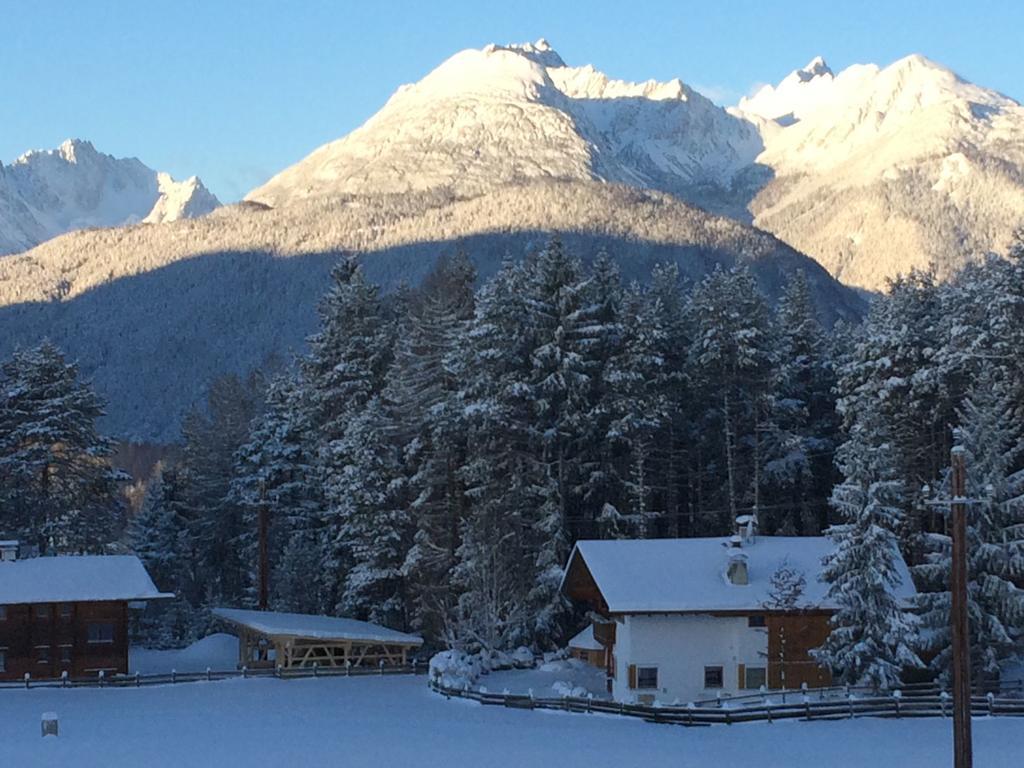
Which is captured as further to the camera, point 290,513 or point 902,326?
point 290,513

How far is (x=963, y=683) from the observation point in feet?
94.9

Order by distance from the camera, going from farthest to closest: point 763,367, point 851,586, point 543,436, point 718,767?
point 763,367 < point 543,436 < point 851,586 < point 718,767

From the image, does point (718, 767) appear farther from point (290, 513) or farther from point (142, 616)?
point (142, 616)

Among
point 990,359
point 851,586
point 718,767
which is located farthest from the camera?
point 990,359

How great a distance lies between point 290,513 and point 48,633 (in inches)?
715

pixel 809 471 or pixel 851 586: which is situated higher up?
pixel 809 471

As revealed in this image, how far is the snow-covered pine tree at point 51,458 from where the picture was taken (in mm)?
66500

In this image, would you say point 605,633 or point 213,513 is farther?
point 213,513

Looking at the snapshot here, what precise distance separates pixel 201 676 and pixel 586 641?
1564cm

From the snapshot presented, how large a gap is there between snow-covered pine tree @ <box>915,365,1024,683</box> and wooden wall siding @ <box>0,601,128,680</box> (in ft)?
107

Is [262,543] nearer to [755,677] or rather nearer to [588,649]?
[588,649]

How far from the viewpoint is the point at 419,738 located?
132 ft

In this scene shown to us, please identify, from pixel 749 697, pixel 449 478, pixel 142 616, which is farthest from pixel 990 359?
pixel 142 616

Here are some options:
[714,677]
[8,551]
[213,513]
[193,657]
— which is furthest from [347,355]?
[714,677]
